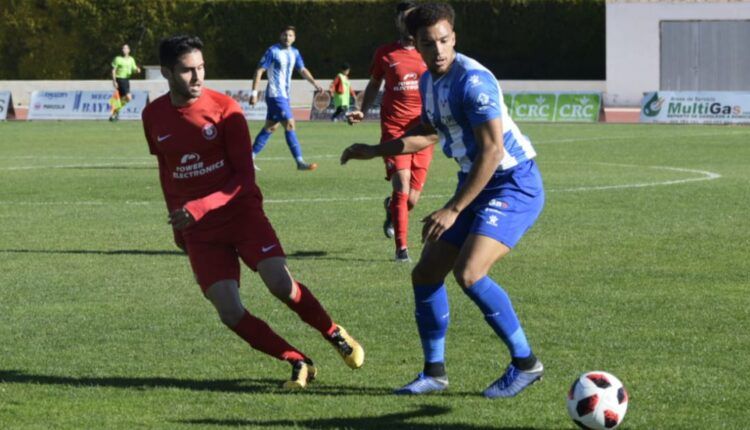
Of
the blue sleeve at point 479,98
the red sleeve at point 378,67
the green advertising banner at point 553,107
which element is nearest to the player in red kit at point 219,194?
the blue sleeve at point 479,98

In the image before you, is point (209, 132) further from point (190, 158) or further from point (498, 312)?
point (498, 312)

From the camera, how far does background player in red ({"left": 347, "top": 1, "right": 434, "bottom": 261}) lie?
12914mm

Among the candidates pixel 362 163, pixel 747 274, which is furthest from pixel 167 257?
pixel 362 163

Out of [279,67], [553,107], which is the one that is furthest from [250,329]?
[553,107]

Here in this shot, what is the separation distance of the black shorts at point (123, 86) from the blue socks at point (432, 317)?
34.9 meters

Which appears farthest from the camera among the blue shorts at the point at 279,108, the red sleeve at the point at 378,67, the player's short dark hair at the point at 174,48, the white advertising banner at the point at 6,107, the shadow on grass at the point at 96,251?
the white advertising banner at the point at 6,107

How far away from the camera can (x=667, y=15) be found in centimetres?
5012

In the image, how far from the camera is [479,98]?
7.13 m

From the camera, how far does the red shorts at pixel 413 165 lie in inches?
511

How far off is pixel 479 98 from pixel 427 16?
1.59 feet

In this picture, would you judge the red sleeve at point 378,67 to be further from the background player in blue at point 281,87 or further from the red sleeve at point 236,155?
the background player in blue at point 281,87

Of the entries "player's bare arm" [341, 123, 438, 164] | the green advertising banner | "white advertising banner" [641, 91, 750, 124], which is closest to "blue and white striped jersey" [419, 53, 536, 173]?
"player's bare arm" [341, 123, 438, 164]

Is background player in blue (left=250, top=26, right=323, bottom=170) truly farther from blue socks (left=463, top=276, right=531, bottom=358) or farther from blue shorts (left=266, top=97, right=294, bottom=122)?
blue socks (left=463, top=276, right=531, bottom=358)

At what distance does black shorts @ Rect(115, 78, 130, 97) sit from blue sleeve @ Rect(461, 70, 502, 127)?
35308mm
